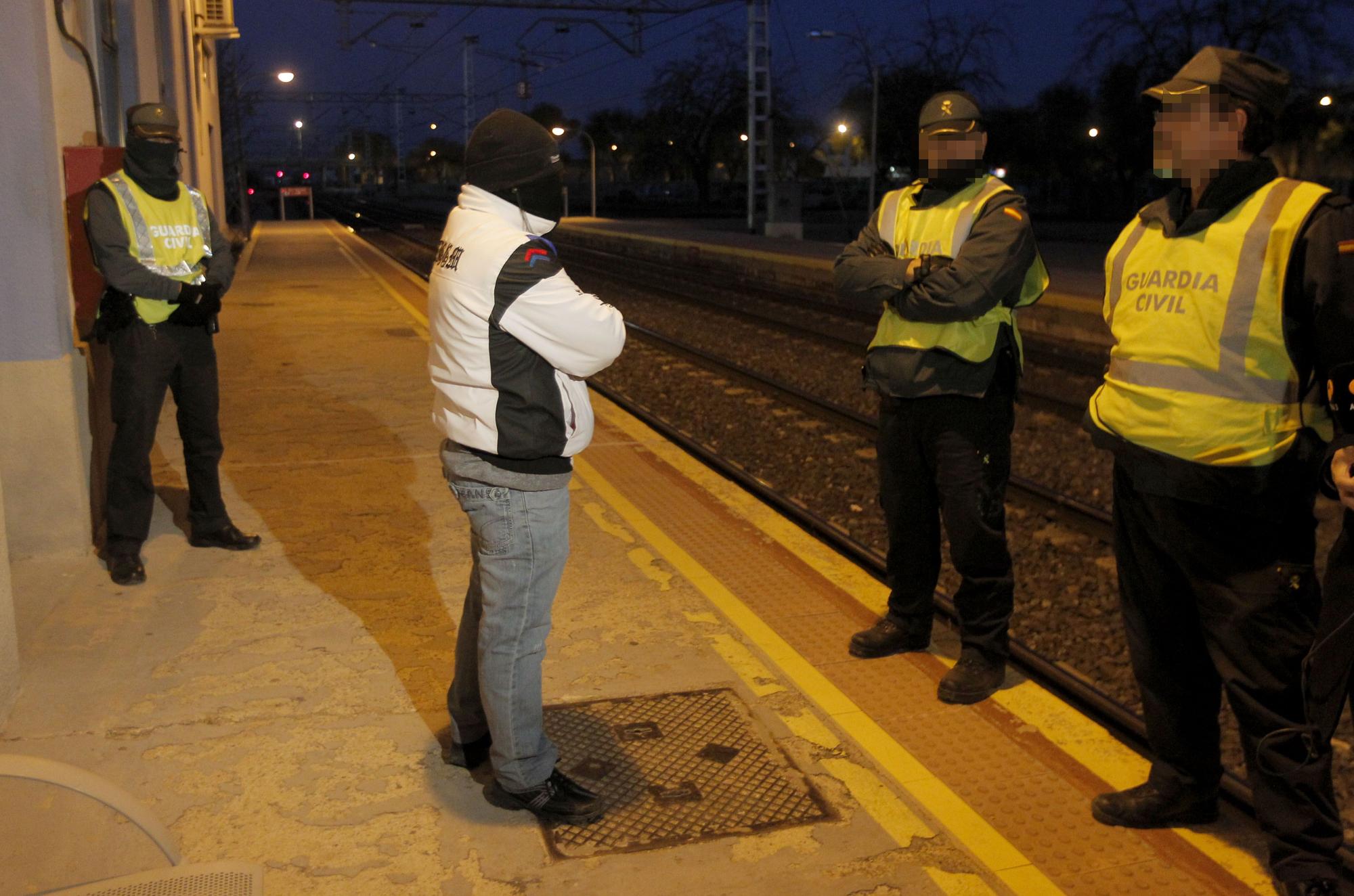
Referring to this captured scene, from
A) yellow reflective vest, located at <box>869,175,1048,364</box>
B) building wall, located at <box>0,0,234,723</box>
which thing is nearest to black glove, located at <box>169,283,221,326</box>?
building wall, located at <box>0,0,234,723</box>

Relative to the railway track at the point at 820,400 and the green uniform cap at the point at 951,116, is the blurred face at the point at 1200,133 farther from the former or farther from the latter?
the railway track at the point at 820,400

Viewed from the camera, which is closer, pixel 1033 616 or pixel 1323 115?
pixel 1033 616

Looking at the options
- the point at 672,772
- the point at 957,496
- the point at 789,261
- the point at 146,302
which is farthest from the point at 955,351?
the point at 789,261

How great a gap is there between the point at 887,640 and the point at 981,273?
1.47 meters

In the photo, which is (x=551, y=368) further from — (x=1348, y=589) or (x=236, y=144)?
(x=236, y=144)

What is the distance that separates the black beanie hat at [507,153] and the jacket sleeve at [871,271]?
48.3 inches

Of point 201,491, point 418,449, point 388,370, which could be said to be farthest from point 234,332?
point 201,491

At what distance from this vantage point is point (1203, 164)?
3062 mm

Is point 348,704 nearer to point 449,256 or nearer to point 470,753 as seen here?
point 470,753

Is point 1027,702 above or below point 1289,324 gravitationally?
below

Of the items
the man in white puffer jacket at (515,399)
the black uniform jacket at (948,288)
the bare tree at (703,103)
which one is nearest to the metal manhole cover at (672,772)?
the man in white puffer jacket at (515,399)

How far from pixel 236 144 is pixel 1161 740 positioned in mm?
44490

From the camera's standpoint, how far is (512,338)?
3191mm

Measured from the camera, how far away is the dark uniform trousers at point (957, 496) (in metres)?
4.19
